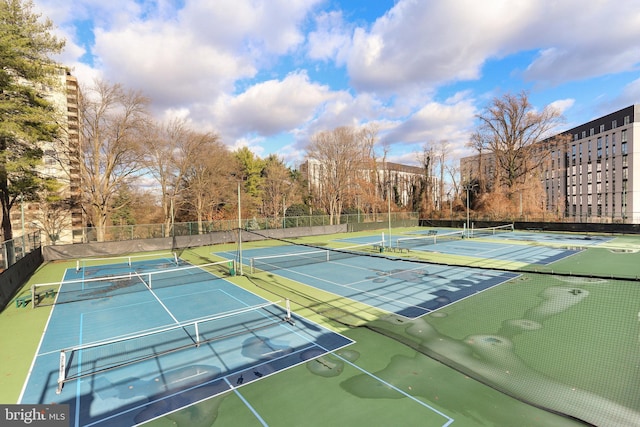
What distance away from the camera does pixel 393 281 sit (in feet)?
53.1

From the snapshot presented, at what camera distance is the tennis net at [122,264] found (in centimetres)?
2067

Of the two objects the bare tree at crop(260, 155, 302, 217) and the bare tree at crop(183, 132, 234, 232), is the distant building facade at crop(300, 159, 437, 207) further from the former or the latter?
the bare tree at crop(183, 132, 234, 232)

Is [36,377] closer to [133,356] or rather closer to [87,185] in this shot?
[133,356]

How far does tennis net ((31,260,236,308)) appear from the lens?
14.5 metres

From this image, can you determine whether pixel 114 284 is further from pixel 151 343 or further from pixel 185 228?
pixel 185 228

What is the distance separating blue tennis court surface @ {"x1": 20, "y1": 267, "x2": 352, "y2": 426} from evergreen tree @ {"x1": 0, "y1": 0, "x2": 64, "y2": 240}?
12.8 m

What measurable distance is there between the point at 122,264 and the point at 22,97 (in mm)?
12937

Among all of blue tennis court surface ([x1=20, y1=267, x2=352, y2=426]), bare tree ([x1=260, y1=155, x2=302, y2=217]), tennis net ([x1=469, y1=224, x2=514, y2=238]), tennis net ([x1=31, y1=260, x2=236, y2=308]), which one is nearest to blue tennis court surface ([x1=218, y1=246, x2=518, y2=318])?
blue tennis court surface ([x1=20, y1=267, x2=352, y2=426])

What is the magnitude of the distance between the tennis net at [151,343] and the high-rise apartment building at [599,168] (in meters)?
59.4

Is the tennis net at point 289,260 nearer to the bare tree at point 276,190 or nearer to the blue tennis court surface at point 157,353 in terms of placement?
the blue tennis court surface at point 157,353

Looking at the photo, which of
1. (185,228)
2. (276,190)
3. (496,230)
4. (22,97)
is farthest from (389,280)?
(276,190)

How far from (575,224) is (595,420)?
4485cm

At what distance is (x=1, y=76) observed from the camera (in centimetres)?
1831

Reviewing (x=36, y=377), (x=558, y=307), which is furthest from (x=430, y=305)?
(x=36, y=377)
